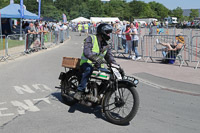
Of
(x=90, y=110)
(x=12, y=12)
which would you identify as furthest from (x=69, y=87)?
(x=12, y=12)

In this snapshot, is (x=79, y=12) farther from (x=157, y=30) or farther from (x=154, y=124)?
(x=154, y=124)

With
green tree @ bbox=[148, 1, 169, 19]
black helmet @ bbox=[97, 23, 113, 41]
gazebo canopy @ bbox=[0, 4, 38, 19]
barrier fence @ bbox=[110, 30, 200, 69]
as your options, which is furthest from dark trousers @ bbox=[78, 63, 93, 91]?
green tree @ bbox=[148, 1, 169, 19]

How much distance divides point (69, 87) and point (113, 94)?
4.76ft

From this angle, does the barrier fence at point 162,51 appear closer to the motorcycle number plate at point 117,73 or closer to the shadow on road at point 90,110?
the shadow on road at point 90,110

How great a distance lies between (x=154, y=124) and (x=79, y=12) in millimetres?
120159

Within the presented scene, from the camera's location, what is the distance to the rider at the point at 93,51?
18.3ft

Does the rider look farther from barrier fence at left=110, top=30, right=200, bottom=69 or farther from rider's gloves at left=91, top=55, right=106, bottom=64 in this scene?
barrier fence at left=110, top=30, right=200, bottom=69

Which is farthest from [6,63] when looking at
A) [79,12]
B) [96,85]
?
[79,12]

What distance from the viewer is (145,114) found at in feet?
19.8

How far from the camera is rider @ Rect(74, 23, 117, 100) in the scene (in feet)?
18.3

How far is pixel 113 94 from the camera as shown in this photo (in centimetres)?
548

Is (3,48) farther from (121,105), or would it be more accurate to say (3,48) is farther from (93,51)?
(121,105)

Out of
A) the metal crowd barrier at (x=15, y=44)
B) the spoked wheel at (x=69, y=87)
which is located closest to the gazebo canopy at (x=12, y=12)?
the metal crowd barrier at (x=15, y=44)

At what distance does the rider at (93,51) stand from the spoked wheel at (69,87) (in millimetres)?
633
